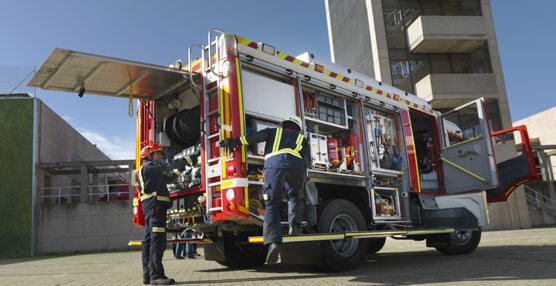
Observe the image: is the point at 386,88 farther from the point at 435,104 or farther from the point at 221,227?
the point at 435,104

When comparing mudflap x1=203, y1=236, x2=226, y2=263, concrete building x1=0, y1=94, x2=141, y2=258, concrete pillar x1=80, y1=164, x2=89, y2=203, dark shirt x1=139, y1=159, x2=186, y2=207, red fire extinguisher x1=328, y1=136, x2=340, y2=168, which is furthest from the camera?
concrete pillar x1=80, y1=164, x2=89, y2=203

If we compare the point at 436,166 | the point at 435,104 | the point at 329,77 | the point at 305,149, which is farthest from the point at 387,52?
the point at 305,149

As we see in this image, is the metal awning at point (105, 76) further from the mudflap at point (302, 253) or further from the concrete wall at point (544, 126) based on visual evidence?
the concrete wall at point (544, 126)

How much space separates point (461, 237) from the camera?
8.30 metres

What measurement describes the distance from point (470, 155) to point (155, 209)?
613 cm

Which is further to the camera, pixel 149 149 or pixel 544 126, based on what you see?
pixel 544 126

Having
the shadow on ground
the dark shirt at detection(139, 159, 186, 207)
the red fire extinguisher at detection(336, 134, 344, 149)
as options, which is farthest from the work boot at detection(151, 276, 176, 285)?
the red fire extinguisher at detection(336, 134, 344, 149)

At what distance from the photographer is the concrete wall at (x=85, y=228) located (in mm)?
17578

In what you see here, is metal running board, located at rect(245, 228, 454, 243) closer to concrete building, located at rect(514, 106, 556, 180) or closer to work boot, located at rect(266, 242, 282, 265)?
work boot, located at rect(266, 242, 282, 265)

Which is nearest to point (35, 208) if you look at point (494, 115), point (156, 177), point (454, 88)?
point (156, 177)

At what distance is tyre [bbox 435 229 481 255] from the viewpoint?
8.18 m

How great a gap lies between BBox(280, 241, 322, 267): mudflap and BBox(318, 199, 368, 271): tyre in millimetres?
78

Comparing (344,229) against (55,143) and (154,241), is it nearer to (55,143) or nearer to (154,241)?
(154,241)

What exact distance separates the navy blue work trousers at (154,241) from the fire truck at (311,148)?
1.30 ft
